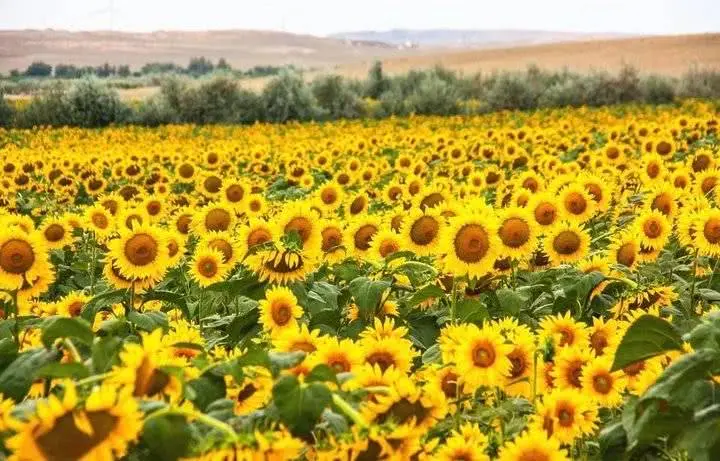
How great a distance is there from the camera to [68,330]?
181 cm

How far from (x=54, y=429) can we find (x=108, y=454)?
9 centimetres

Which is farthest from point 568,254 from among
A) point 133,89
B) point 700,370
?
point 133,89

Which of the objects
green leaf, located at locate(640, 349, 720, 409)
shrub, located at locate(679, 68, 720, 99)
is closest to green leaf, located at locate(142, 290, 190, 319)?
green leaf, located at locate(640, 349, 720, 409)

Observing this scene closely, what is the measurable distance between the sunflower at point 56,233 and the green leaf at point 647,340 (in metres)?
4.27

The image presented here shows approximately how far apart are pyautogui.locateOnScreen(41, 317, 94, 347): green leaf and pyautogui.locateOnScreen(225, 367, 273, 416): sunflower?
288mm

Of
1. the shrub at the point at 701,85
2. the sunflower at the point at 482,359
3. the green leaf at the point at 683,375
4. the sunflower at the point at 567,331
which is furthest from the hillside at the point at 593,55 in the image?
the green leaf at the point at 683,375

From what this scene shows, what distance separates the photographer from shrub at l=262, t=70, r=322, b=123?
2986cm

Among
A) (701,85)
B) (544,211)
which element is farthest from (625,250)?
(701,85)

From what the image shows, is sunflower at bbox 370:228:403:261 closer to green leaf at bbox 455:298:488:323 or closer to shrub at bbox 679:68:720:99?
green leaf at bbox 455:298:488:323

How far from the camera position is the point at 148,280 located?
4543 mm

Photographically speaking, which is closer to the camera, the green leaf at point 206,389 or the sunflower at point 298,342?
the green leaf at point 206,389

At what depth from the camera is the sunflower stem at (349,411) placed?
4.85 ft

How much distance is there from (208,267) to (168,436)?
10.3 feet

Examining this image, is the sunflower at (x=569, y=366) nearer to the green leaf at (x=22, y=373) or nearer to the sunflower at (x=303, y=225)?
the green leaf at (x=22, y=373)
